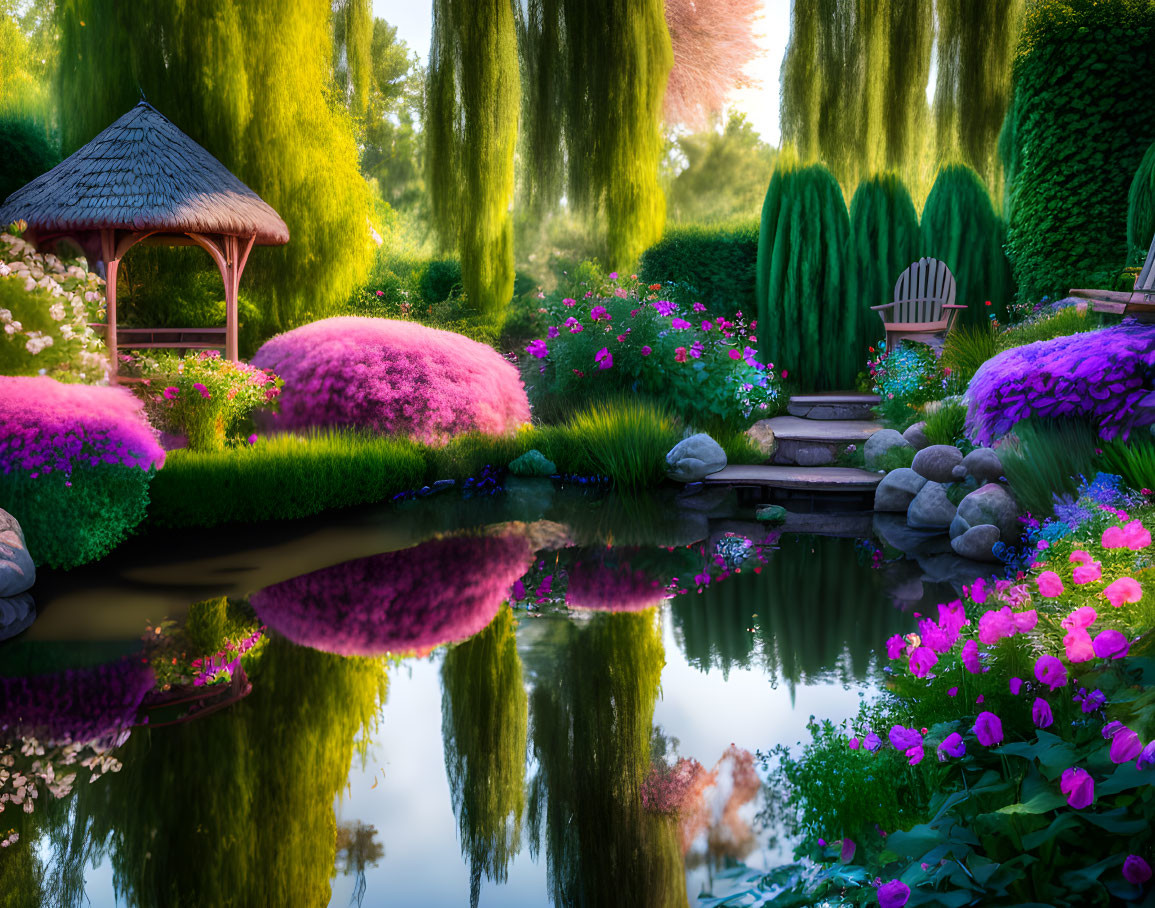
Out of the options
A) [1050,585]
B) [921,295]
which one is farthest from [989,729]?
[921,295]

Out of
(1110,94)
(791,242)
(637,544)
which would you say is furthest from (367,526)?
(1110,94)

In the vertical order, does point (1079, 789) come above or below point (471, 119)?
below

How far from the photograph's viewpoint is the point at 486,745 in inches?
98.7

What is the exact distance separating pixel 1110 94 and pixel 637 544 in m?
6.52

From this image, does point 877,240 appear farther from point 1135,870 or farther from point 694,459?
point 1135,870

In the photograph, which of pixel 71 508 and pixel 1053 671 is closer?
pixel 1053 671

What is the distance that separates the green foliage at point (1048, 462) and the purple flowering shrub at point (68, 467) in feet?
14.9

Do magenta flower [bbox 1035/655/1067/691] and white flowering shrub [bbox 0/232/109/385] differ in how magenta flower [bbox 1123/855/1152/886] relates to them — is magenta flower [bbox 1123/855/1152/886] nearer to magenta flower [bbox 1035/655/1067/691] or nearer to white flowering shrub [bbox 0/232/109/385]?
magenta flower [bbox 1035/655/1067/691]

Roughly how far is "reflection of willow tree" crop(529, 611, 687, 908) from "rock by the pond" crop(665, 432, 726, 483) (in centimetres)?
361

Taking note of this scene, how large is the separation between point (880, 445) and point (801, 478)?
0.73 metres

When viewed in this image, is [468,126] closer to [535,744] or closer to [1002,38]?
[1002,38]

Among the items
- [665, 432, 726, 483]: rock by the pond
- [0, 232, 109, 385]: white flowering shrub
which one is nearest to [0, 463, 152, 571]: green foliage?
[0, 232, 109, 385]: white flowering shrub

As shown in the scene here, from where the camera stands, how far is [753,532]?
18.3ft

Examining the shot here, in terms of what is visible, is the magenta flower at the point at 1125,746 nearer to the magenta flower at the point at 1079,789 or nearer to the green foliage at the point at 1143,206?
the magenta flower at the point at 1079,789
